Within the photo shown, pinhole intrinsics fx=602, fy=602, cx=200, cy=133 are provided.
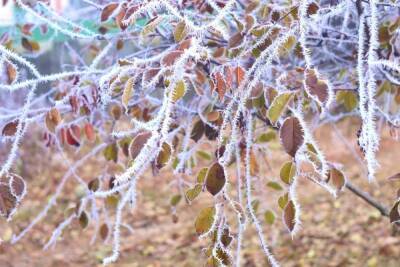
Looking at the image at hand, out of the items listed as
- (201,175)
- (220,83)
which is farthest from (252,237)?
(220,83)

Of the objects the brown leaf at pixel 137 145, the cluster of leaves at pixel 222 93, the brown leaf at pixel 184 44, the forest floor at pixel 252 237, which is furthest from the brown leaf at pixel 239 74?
the forest floor at pixel 252 237

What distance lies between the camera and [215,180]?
126 cm

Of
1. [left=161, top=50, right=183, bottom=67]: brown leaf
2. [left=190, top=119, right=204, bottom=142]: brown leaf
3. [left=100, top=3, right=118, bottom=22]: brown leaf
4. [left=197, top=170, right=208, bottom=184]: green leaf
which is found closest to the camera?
[left=161, top=50, right=183, bottom=67]: brown leaf

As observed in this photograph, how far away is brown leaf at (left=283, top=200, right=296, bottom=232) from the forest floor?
2199 mm

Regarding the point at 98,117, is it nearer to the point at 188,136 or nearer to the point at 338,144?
the point at 188,136

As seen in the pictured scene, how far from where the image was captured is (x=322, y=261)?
3793 mm

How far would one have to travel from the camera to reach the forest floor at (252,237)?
3.87 metres

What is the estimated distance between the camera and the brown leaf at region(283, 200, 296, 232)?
1245 millimetres

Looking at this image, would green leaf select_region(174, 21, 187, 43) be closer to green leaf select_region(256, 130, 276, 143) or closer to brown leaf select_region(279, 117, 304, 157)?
brown leaf select_region(279, 117, 304, 157)

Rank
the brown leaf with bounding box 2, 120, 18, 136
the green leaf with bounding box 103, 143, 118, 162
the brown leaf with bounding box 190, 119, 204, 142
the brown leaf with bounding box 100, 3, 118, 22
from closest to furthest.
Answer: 1. the brown leaf with bounding box 2, 120, 18, 136
2. the brown leaf with bounding box 100, 3, 118, 22
3. the brown leaf with bounding box 190, 119, 204, 142
4. the green leaf with bounding box 103, 143, 118, 162

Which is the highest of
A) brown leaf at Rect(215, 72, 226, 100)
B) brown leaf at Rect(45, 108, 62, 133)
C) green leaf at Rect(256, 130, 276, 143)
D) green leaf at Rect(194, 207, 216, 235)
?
green leaf at Rect(256, 130, 276, 143)

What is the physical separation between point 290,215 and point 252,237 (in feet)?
10.5

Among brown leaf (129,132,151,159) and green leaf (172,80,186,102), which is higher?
green leaf (172,80,186,102)

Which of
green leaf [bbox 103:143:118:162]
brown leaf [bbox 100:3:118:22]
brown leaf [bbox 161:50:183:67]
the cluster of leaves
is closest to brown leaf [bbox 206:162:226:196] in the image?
the cluster of leaves
